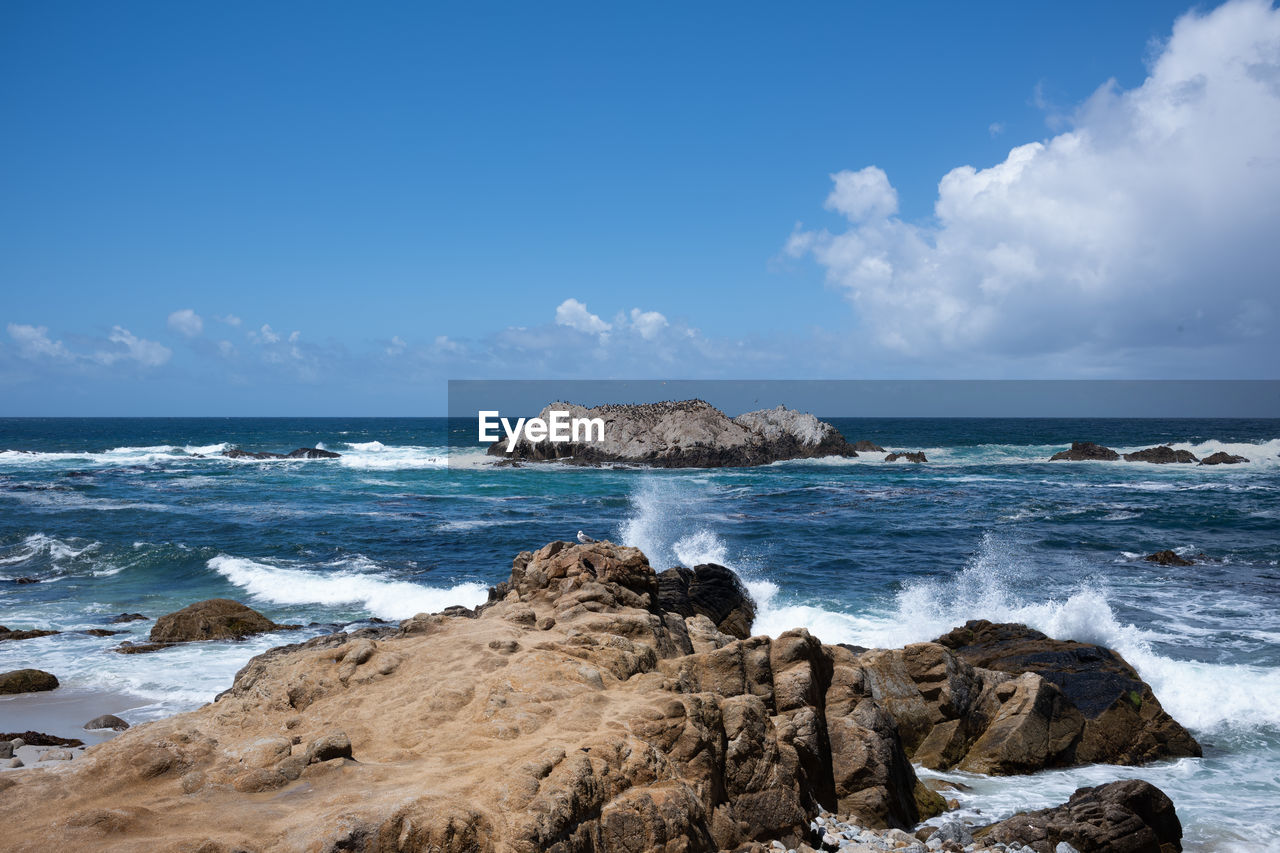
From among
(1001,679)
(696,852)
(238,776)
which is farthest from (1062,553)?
(238,776)

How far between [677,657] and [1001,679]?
5.62m

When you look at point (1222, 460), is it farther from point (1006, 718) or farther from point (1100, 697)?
point (1006, 718)

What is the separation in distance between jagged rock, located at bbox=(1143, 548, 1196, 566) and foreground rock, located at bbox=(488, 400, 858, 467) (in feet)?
109

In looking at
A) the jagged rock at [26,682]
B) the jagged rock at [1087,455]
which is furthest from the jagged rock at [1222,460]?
the jagged rock at [26,682]

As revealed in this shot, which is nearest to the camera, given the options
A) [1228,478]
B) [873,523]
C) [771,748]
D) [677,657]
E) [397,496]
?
[771,748]

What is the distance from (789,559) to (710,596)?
1033 centimetres

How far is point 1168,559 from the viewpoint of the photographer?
24.0m

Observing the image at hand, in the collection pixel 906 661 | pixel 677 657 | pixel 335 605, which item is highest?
pixel 677 657

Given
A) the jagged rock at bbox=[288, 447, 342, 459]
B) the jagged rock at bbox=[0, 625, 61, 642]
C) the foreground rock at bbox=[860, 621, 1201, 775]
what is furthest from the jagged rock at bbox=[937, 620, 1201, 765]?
the jagged rock at bbox=[288, 447, 342, 459]

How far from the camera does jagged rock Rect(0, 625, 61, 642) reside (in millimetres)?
15977

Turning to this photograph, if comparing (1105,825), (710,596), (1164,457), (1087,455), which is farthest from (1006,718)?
(1087,455)

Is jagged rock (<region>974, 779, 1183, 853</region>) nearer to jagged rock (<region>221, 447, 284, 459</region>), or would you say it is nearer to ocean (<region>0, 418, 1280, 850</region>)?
ocean (<region>0, 418, 1280, 850</region>)

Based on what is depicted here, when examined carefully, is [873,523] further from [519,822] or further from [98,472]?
[98,472]

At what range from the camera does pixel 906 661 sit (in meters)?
A: 11.5
